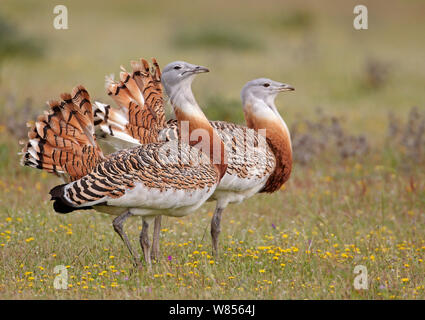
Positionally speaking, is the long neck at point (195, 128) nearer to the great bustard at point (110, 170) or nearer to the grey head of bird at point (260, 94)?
the great bustard at point (110, 170)

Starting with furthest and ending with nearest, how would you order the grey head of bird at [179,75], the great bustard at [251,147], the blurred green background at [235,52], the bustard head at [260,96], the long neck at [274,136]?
the blurred green background at [235,52] → the bustard head at [260,96] → the long neck at [274,136] → the great bustard at [251,147] → the grey head of bird at [179,75]

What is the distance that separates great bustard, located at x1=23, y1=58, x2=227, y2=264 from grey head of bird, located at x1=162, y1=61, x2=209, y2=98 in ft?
1.63

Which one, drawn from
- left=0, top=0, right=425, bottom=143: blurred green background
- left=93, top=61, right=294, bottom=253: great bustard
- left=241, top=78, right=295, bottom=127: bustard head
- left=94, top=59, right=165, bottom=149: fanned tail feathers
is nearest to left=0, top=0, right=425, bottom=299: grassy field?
left=0, top=0, right=425, bottom=143: blurred green background

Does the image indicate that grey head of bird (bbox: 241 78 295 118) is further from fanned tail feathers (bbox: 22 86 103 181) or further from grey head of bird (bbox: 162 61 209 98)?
fanned tail feathers (bbox: 22 86 103 181)

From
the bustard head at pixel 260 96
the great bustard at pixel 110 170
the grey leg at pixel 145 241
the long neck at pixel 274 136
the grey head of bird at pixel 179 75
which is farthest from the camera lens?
the bustard head at pixel 260 96

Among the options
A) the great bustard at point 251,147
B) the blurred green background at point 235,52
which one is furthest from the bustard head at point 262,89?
the blurred green background at point 235,52

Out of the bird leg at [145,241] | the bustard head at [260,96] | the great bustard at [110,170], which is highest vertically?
the bustard head at [260,96]

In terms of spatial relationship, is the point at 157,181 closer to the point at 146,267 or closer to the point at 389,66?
→ the point at 146,267

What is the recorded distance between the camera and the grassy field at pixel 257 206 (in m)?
4.10

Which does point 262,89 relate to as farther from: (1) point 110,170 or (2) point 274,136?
(1) point 110,170

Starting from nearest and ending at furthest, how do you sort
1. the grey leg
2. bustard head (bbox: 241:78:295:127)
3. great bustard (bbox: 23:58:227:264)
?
1. great bustard (bbox: 23:58:227:264)
2. the grey leg
3. bustard head (bbox: 241:78:295:127)

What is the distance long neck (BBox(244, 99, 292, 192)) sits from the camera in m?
5.12

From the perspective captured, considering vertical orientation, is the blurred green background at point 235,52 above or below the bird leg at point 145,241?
above

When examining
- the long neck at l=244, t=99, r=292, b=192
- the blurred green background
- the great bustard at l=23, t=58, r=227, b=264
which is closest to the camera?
the great bustard at l=23, t=58, r=227, b=264
